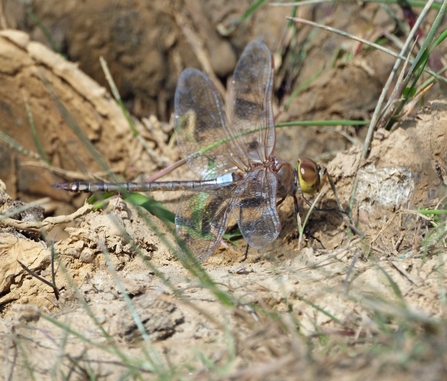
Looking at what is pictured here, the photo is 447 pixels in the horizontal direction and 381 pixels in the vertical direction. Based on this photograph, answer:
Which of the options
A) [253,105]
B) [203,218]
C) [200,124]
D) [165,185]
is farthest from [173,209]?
[253,105]

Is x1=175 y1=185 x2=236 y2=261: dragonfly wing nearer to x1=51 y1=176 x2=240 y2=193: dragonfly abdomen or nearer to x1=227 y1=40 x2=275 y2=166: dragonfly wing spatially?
x1=51 y1=176 x2=240 y2=193: dragonfly abdomen

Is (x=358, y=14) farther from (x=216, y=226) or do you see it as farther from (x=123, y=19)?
(x=216, y=226)

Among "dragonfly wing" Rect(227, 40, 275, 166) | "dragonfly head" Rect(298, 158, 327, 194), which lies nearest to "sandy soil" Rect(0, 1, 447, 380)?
"dragonfly head" Rect(298, 158, 327, 194)

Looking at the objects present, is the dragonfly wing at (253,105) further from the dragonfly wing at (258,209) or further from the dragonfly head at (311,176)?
the dragonfly head at (311,176)

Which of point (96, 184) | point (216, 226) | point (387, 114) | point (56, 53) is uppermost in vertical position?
point (56, 53)

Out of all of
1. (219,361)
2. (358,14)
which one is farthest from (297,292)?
(358,14)

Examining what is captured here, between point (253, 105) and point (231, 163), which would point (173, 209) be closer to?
point (231, 163)
